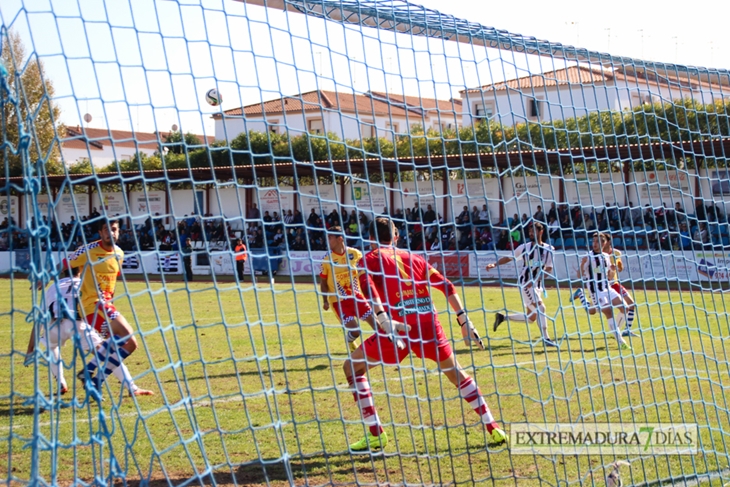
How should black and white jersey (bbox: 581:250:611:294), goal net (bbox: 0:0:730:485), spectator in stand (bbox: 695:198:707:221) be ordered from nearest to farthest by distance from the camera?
1. goal net (bbox: 0:0:730:485)
2. black and white jersey (bbox: 581:250:611:294)
3. spectator in stand (bbox: 695:198:707:221)

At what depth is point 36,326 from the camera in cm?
343

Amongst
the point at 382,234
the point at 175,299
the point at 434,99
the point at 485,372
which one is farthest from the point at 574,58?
the point at 175,299

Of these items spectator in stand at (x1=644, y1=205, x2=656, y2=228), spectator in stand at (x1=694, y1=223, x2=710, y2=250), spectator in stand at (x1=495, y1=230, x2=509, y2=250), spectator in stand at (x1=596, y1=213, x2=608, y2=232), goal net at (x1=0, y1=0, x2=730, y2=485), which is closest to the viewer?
goal net at (x1=0, y1=0, x2=730, y2=485)

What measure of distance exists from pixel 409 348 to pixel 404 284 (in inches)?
19.3

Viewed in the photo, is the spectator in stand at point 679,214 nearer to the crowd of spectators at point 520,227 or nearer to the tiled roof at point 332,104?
the crowd of spectators at point 520,227

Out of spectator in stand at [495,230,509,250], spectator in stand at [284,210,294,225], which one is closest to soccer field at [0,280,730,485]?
spectator in stand at [284,210,294,225]

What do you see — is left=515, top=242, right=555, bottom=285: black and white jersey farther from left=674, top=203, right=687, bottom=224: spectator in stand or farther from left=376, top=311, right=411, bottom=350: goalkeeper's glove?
left=674, top=203, right=687, bottom=224: spectator in stand

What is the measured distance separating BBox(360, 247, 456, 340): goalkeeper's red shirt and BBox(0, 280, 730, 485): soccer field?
353 mm

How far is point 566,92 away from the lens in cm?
605

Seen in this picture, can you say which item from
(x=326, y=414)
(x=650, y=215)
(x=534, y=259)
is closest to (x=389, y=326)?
(x=326, y=414)

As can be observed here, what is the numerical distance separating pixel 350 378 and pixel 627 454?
194 cm

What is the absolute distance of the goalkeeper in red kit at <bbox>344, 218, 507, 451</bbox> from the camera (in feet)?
17.9

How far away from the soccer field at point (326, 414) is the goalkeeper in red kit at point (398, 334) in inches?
6.0

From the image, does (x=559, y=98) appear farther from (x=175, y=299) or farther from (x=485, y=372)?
(x=175, y=299)
